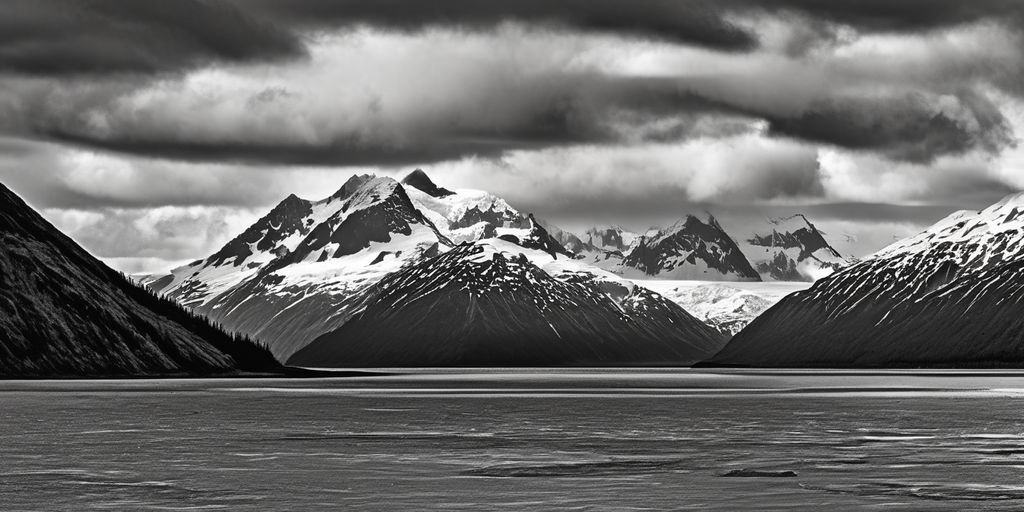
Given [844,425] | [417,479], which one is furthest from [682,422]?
[417,479]

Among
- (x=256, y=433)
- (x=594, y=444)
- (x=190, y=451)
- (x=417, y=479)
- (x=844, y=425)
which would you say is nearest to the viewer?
(x=417, y=479)

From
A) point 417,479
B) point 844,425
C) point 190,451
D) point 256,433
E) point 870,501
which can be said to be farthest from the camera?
point 844,425

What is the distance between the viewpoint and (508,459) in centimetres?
7519

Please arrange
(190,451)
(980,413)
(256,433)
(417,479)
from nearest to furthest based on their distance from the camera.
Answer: (417,479) → (190,451) → (256,433) → (980,413)

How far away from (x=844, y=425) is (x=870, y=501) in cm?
5233

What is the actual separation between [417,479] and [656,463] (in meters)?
13.9

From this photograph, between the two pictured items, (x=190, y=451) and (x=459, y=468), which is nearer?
(x=459, y=468)

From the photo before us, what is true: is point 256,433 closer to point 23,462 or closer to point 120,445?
point 120,445

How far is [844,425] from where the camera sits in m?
107

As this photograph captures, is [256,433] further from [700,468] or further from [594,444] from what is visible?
[700,468]

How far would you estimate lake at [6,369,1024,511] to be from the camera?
186 feet

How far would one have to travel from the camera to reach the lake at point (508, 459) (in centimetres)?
5678

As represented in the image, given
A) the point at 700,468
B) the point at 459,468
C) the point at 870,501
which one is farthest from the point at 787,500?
the point at 459,468

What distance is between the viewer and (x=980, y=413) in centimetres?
12419
